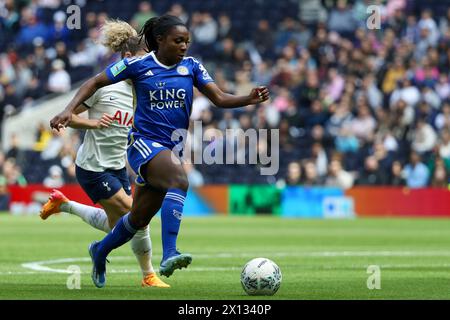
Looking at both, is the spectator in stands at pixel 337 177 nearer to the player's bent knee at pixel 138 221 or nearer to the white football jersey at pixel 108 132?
the white football jersey at pixel 108 132

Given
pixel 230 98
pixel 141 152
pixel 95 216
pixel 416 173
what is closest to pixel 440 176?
pixel 416 173

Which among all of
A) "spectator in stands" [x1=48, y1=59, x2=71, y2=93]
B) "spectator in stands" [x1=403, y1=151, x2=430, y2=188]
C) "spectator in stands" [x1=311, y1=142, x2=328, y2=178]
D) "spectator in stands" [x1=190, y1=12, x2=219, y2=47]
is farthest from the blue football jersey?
"spectator in stands" [x1=48, y1=59, x2=71, y2=93]

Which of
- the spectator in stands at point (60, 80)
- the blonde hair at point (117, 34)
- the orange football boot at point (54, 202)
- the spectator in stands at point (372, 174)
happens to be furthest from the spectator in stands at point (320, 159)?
the blonde hair at point (117, 34)

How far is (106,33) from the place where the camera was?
1059cm

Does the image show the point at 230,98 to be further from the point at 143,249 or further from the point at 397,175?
the point at 397,175

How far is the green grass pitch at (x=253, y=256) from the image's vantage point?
9.78 meters

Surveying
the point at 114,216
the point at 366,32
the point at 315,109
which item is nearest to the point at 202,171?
the point at 315,109

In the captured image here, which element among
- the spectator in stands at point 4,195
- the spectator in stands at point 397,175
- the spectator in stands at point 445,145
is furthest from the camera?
the spectator in stands at point 4,195

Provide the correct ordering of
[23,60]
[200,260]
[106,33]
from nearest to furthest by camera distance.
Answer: [106,33], [200,260], [23,60]

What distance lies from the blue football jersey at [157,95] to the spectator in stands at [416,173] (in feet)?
51.6

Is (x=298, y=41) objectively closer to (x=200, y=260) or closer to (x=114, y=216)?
(x=200, y=260)

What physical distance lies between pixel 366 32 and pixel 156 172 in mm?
19333

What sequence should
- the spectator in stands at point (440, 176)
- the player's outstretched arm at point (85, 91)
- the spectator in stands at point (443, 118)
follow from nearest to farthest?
1. the player's outstretched arm at point (85, 91)
2. the spectator in stands at point (440, 176)
3. the spectator in stands at point (443, 118)
